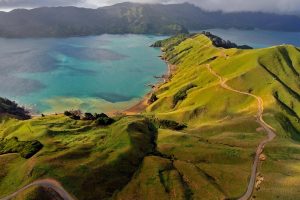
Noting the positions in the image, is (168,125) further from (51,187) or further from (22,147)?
(51,187)

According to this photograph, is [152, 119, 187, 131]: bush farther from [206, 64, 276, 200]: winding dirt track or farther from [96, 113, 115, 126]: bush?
[206, 64, 276, 200]: winding dirt track

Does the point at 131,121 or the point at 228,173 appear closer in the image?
the point at 228,173

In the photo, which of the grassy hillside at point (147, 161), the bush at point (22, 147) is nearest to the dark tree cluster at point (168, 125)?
the grassy hillside at point (147, 161)

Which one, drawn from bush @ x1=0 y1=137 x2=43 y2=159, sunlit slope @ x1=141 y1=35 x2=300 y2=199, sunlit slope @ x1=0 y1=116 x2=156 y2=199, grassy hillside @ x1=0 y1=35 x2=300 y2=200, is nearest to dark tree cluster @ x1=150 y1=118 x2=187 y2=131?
grassy hillside @ x1=0 y1=35 x2=300 y2=200

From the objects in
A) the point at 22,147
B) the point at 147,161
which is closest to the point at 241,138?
the point at 147,161

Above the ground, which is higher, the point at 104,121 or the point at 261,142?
the point at 104,121

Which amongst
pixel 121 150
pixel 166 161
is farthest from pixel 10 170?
pixel 166 161

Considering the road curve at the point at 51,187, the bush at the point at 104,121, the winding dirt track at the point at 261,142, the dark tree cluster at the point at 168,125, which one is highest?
the bush at the point at 104,121

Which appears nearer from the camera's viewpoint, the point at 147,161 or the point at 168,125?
the point at 147,161

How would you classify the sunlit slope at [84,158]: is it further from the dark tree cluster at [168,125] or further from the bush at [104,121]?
the dark tree cluster at [168,125]

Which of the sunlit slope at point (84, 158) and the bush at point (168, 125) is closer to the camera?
the sunlit slope at point (84, 158)

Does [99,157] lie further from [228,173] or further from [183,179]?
[228,173]
